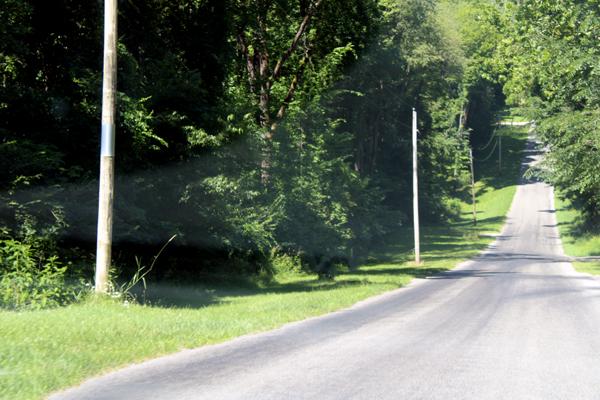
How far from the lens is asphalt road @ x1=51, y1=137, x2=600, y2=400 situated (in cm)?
514

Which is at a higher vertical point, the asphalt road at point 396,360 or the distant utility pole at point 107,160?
the distant utility pole at point 107,160

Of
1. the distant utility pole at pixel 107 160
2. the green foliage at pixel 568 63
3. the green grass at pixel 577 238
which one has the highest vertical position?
the green foliage at pixel 568 63

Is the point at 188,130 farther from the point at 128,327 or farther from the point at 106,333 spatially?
the point at 106,333

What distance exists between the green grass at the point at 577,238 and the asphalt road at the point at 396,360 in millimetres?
18160

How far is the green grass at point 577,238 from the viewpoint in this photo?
29905 millimetres

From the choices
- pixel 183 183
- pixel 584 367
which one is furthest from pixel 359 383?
pixel 183 183

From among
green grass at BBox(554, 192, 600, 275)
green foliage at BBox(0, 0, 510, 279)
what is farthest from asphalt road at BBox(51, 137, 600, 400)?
green grass at BBox(554, 192, 600, 275)

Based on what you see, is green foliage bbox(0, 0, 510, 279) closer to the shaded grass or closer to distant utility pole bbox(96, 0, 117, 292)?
distant utility pole bbox(96, 0, 117, 292)

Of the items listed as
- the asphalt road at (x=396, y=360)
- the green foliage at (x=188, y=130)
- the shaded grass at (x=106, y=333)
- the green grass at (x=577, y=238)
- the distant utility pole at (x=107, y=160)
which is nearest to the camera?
the asphalt road at (x=396, y=360)

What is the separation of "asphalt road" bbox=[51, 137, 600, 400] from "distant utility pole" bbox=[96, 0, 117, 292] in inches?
168

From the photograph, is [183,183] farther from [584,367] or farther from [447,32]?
[447,32]

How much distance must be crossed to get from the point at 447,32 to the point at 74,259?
48.5 metres

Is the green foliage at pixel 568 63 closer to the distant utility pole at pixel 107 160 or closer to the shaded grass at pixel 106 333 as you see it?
the shaded grass at pixel 106 333

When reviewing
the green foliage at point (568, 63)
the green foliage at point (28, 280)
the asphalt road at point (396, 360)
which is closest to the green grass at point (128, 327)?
the asphalt road at point (396, 360)
